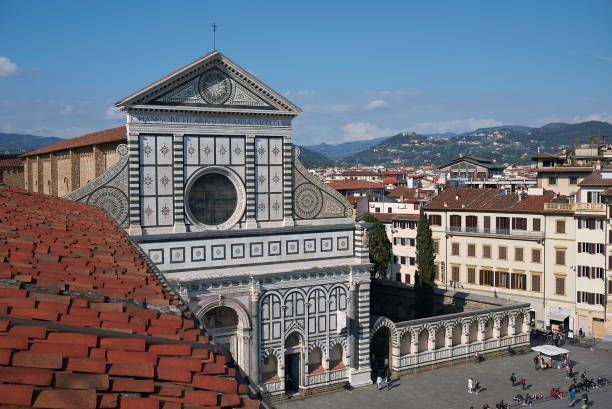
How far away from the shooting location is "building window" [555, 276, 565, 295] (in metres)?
42.4

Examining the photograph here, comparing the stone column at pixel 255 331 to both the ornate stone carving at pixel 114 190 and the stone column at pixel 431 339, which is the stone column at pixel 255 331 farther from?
the stone column at pixel 431 339

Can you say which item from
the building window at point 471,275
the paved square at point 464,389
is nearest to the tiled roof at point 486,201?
the building window at point 471,275

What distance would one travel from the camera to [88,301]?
552cm

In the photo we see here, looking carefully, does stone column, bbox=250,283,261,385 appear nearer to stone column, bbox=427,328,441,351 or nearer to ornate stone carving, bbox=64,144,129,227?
ornate stone carving, bbox=64,144,129,227

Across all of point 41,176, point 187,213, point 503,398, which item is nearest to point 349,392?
point 503,398

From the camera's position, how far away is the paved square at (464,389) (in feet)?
94.5

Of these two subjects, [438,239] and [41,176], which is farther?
[438,239]

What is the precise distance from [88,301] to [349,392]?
85.4ft

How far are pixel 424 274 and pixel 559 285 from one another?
8.81m

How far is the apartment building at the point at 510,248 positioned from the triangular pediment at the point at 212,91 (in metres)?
21.2

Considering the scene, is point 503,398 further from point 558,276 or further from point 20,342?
point 20,342

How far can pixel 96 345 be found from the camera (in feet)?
14.2

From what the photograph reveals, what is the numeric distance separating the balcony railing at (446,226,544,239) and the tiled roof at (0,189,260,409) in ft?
130

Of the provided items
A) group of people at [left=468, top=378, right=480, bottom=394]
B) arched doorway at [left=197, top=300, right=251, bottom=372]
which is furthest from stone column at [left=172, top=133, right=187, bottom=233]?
group of people at [left=468, top=378, right=480, bottom=394]
